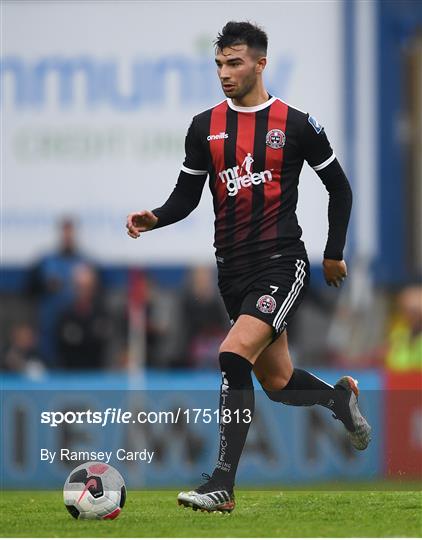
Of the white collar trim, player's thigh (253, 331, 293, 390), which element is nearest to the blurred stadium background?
player's thigh (253, 331, 293, 390)

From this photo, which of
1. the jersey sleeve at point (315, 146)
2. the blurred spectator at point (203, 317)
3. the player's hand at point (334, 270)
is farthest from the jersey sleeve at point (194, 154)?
the blurred spectator at point (203, 317)

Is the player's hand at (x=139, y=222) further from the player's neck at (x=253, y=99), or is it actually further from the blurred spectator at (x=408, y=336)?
the blurred spectator at (x=408, y=336)

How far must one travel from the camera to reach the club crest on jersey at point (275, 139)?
25.2 ft

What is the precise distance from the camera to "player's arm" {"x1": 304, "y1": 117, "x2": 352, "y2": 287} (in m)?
7.77

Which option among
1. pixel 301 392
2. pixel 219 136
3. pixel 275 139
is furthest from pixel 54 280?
pixel 275 139

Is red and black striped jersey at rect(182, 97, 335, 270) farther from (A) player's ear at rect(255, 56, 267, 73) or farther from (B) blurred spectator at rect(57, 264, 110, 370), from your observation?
(B) blurred spectator at rect(57, 264, 110, 370)

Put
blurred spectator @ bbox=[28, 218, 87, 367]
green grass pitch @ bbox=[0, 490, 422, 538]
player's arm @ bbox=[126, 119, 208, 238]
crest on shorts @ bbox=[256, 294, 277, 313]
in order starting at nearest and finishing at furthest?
green grass pitch @ bbox=[0, 490, 422, 538] → crest on shorts @ bbox=[256, 294, 277, 313] → player's arm @ bbox=[126, 119, 208, 238] → blurred spectator @ bbox=[28, 218, 87, 367]

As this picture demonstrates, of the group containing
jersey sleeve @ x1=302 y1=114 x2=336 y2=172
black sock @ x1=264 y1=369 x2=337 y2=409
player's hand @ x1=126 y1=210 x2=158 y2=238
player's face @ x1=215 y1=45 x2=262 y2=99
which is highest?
player's face @ x1=215 y1=45 x2=262 y2=99

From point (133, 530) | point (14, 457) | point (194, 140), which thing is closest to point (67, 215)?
point (14, 457)

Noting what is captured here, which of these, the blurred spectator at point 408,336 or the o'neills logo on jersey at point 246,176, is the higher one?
the o'neills logo on jersey at point 246,176

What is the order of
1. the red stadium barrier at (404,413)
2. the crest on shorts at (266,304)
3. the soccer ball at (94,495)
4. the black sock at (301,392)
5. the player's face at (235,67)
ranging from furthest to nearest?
the red stadium barrier at (404,413) → the black sock at (301,392) → the player's face at (235,67) → the crest on shorts at (266,304) → the soccer ball at (94,495)

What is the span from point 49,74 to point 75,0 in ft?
2.53

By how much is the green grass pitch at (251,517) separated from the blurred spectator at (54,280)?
418 centimetres

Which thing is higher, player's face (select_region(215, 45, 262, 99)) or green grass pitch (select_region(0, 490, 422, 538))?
player's face (select_region(215, 45, 262, 99))
